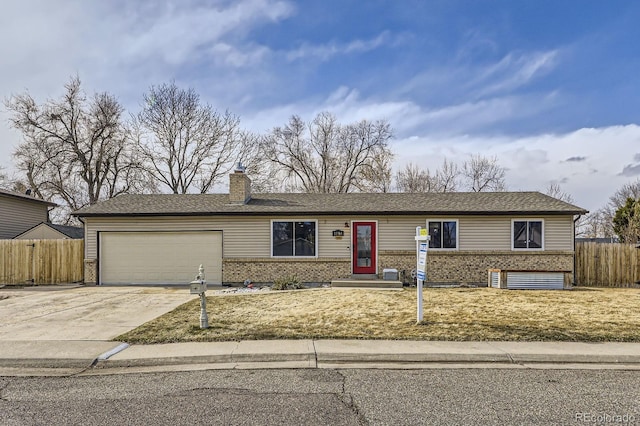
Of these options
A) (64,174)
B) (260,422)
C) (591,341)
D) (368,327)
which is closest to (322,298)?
(368,327)

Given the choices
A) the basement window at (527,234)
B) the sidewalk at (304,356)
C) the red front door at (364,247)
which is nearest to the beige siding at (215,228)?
the red front door at (364,247)

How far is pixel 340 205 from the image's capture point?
15.4m

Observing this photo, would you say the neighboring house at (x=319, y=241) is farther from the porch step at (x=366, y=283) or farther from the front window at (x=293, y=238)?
the porch step at (x=366, y=283)

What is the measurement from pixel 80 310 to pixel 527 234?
14.3 metres

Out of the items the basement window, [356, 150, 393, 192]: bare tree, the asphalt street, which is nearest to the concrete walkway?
the asphalt street

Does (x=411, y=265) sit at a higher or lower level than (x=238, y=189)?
lower

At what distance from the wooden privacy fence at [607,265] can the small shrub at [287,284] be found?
34.4ft

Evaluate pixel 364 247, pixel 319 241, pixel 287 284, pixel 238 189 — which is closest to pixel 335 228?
pixel 319 241

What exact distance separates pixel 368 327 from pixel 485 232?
8.98 m

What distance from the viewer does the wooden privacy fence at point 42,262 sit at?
1520cm

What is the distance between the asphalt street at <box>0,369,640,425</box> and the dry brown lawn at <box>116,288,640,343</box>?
5.09ft

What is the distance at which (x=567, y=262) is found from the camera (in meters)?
14.4

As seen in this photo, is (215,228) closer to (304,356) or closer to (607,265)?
(304,356)

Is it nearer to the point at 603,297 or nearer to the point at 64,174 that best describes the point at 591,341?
the point at 603,297
